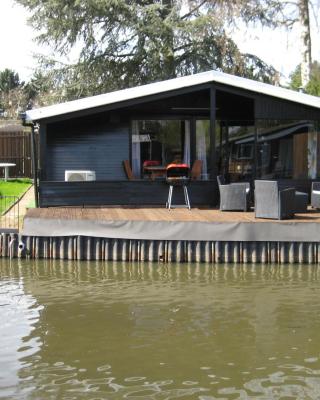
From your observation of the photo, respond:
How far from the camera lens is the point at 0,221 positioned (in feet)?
37.2

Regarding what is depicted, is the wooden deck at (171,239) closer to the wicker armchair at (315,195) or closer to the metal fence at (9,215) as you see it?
the metal fence at (9,215)

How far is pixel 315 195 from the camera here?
11.7 meters

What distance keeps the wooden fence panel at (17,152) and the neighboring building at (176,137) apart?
350 inches

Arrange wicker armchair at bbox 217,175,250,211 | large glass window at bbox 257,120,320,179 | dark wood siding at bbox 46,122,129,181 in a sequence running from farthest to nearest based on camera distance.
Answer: dark wood siding at bbox 46,122,129,181
large glass window at bbox 257,120,320,179
wicker armchair at bbox 217,175,250,211

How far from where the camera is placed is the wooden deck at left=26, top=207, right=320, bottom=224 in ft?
32.2

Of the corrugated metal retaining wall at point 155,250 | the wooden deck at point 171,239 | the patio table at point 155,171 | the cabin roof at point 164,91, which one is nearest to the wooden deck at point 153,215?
the wooden deck at point 171,239

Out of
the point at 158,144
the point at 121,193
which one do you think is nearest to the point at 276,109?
the point at 158,144

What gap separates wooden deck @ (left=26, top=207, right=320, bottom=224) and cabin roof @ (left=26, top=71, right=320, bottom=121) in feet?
6.58

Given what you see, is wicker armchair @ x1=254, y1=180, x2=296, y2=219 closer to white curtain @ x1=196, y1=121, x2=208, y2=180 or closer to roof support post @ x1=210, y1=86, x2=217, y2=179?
roof support post @ x1=210, y1=86, x2=217, y2=179

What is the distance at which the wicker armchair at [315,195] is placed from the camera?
38.2 feet

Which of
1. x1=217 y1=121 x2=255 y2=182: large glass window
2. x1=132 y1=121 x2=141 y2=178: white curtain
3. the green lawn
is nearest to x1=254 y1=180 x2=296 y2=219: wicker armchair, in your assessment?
x1=217 y1=121 x2=255 y2=182: large glass window

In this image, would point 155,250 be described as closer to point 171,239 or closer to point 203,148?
point 171,239

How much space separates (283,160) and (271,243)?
3826 millimetres

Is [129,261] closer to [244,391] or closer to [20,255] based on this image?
[20,255]
